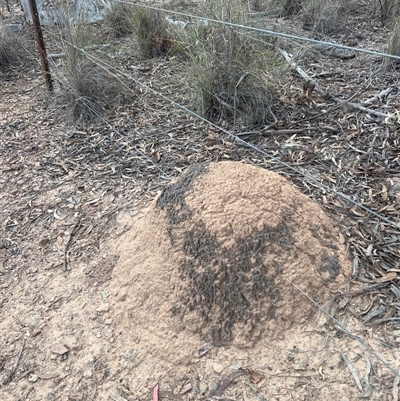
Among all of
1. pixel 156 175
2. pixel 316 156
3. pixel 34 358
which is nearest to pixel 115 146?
pixel 156 175

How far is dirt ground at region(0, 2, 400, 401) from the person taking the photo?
63.4 inches

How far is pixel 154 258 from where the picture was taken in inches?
75.0

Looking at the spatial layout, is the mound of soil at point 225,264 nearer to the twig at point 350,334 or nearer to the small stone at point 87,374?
the twig at point 350,334

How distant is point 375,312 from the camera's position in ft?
5.67

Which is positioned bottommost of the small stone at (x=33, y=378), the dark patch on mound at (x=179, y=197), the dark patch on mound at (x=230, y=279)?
the small stone at (x=33, y=378)

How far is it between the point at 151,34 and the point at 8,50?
58.9 inches

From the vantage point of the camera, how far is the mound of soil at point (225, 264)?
1.72 meters

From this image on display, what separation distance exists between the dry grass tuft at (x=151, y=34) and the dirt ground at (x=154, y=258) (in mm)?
960

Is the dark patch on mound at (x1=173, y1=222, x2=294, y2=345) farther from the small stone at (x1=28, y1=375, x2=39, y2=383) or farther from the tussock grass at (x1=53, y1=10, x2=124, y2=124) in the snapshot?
the tussock grass at (x1=53, y1=10, x2=124, y2=124)

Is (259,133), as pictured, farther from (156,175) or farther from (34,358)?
(34,358)

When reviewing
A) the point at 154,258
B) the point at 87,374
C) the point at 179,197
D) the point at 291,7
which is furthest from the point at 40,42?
the point at 291,7

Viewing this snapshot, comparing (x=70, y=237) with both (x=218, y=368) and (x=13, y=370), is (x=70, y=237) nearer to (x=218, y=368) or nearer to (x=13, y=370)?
(x=13, y=370)

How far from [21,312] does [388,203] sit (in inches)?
71.2

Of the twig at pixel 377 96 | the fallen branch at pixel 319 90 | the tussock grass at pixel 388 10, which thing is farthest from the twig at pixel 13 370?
the tussock grass at pixel 388 10
